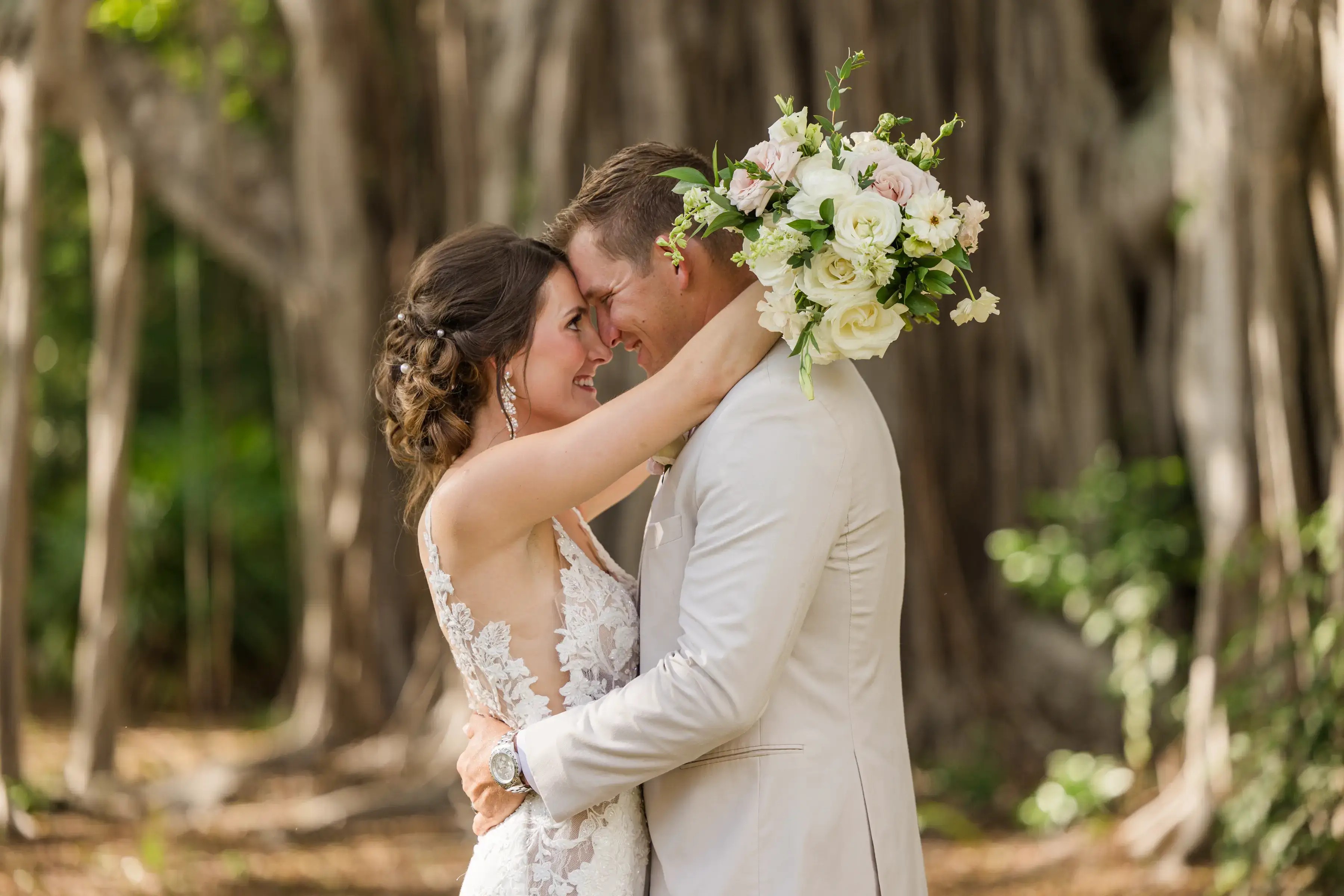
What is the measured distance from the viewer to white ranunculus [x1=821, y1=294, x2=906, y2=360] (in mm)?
1463

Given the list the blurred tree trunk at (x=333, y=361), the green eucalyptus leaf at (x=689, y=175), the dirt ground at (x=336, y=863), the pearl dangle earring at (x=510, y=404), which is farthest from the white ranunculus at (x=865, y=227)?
the blurred tree trunk at (x=333, y=361)

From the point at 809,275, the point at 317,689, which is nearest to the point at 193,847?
the point at 317,689

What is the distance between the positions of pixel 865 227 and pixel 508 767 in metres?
0.78

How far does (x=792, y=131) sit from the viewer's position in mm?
1511

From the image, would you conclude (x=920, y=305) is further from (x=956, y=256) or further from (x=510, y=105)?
(x=510, y=105)

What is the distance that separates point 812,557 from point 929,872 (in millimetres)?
3020

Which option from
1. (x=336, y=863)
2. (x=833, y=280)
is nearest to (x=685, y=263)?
(x=833, y=280)

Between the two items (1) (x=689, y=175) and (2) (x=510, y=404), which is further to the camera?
(2) (x=510, y=404)

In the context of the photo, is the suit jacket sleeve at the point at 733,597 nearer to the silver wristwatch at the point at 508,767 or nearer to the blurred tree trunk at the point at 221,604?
the silver wristwatch at the point at 508,767

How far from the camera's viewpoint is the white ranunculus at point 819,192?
1.46 meters

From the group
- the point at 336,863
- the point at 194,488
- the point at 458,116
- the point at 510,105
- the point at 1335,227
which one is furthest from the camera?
the point at 194,488

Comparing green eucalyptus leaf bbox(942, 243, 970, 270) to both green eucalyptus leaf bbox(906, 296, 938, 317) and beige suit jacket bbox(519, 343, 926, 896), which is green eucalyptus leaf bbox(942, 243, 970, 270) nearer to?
green eucalyptus leaf bbox(906, 296, 938, 317)

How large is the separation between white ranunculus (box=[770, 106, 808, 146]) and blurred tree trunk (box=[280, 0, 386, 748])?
3.91 metres

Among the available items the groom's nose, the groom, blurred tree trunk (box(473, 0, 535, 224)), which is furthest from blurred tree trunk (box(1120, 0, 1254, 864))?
the groom's nose
